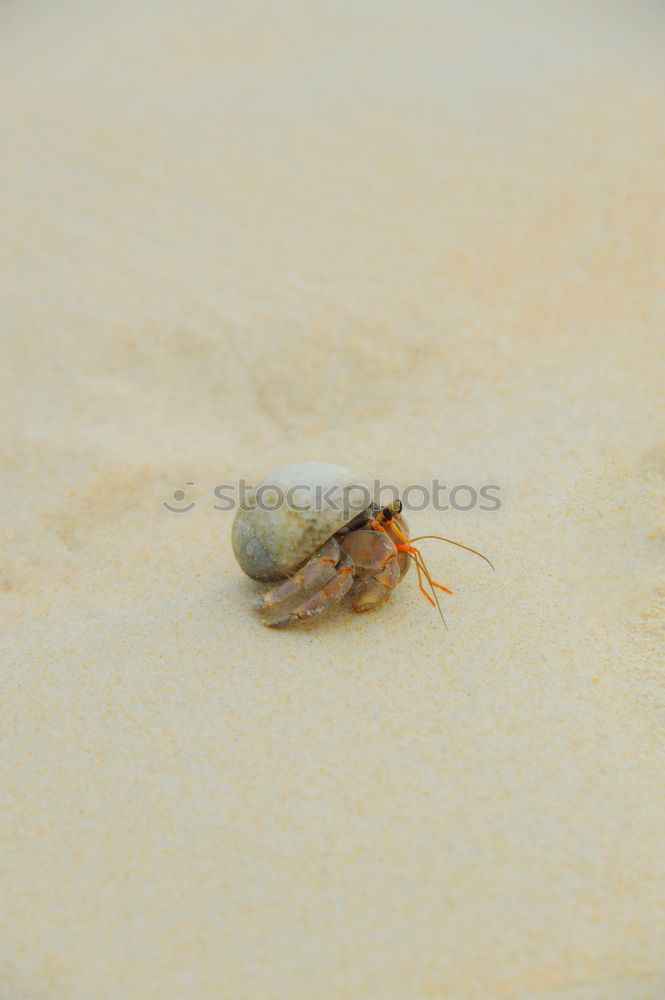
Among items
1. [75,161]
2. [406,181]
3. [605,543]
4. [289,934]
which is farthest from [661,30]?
[289,934]

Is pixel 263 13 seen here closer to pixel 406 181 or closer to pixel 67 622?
pixel 406 181

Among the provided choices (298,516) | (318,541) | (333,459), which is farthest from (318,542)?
(333,459)

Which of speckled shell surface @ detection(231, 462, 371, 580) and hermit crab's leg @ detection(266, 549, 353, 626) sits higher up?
speckled shell surface @ detection(231, 462, 371, 580)

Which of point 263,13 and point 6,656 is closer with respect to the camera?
point 6,656

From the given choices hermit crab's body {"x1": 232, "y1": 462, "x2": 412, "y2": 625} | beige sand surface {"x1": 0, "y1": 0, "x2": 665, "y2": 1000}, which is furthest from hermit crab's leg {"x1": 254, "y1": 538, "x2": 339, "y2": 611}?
beige sand surface {"x1": 0, "y1": 0, "x2": 665, "y2": 1000}

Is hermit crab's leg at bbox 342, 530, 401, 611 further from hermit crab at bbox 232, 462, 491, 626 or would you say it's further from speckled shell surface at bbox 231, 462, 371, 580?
speckled shell surface at bbox 231, 462, 371, 580

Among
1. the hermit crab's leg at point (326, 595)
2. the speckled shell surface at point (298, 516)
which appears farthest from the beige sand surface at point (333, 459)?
the speckled shell surface at point (298, 516)
